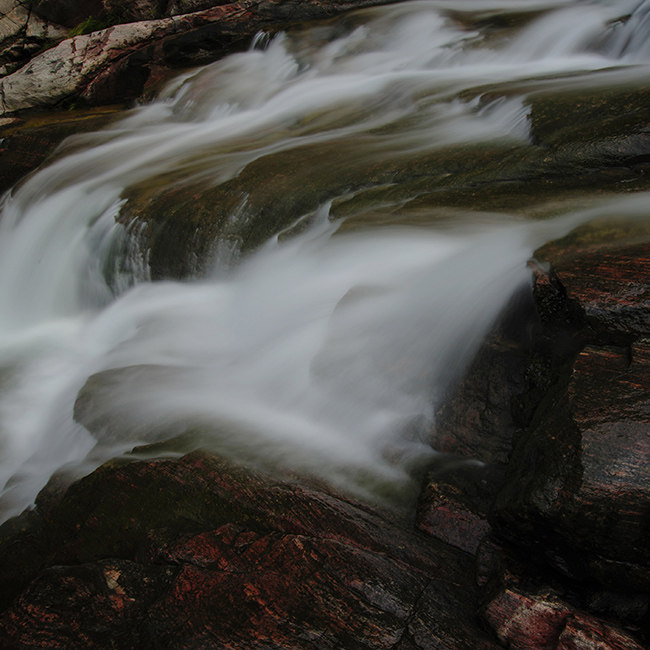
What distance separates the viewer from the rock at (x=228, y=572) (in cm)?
238

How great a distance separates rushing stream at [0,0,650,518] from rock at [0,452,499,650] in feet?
1.11

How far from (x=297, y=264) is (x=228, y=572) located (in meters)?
3.04

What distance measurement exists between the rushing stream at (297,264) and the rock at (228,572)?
337 mm

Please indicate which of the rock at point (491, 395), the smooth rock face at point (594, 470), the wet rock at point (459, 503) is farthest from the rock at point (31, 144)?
the smooth rock face at point (594, 470)

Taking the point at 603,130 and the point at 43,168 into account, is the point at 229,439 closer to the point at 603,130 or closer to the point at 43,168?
the point at 603,130

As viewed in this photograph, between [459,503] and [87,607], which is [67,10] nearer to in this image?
[87,607]

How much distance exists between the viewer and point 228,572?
102 inches

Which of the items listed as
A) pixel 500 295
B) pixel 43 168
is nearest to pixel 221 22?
pixel 43 168

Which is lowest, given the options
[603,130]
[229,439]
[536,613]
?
[536,613]

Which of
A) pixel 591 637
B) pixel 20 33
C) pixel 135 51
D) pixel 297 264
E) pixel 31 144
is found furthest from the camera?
pixel 20 33

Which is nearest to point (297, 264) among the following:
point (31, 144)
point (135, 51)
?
point (31, 144)

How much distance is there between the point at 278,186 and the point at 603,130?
2990mm

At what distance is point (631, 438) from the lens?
2330 millimetres

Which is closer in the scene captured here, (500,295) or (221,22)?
(500,295)
